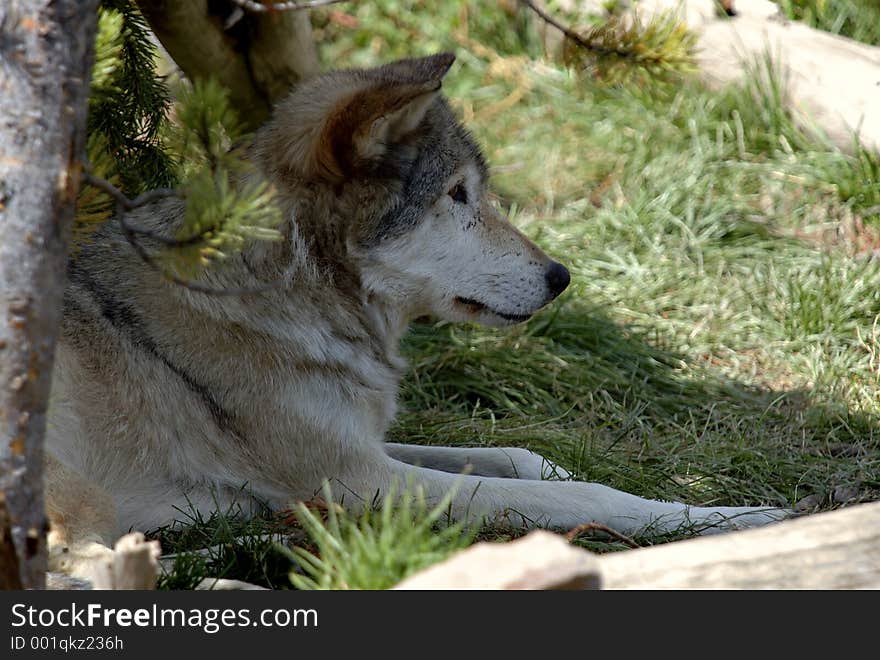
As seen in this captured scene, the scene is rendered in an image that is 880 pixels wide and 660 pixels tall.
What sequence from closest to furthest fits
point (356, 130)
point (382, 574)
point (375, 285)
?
1. point (382, 574)
2. point (356, 130)
3. point (375, 285)

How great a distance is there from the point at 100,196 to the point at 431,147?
46.0 inches

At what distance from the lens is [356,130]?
3256 millimetres

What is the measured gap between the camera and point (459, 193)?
368 cm

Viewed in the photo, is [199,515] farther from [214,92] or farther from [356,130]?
[214,92]

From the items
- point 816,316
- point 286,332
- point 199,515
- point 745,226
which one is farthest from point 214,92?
point 745,226

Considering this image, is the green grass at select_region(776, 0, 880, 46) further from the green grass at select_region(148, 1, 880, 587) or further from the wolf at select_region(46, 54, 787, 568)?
the wolf at select_region(46, 54, 787, 568)

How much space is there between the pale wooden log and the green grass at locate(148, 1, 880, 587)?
1206mm

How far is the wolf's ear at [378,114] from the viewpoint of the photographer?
3158 mm

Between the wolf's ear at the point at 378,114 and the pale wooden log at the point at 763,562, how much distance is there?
1.63 m

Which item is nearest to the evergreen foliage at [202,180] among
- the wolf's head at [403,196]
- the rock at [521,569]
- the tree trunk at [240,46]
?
the wolf's head at [403,196]

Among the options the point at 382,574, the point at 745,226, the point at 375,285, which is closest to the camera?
the point at 382,574

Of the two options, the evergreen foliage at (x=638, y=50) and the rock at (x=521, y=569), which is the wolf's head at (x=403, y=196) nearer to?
the evergreen foliage at (x=638, y=50)

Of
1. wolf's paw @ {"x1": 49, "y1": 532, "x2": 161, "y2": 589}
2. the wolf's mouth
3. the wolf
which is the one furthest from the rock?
the wolf's mouth

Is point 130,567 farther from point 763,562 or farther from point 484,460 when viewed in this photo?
point 484,460
